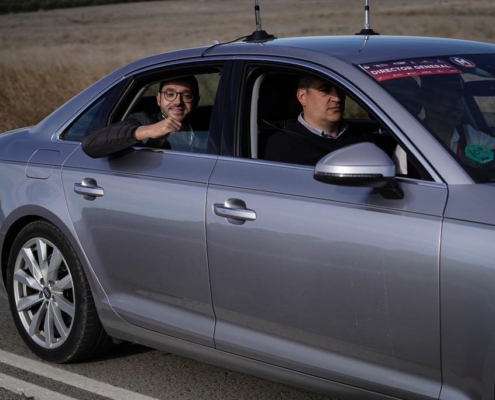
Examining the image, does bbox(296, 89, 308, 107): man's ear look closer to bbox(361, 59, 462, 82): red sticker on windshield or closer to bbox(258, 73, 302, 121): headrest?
bbox(258, 73, 302, 121): headrest

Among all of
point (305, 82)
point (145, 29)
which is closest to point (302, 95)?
point (305, 82)

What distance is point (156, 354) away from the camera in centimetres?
603

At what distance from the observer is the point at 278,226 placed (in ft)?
14.7

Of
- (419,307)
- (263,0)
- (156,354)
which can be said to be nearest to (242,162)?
(419,307)

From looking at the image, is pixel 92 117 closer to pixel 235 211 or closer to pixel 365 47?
pixel 235 211

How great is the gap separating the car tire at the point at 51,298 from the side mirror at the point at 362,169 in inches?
73.8

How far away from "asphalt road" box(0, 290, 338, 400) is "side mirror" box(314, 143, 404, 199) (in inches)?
53.4

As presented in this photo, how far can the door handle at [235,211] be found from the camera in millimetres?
4629

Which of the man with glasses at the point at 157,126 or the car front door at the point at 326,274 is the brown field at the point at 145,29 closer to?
the man with glasses at the point at 157,126

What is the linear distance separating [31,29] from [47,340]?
4429cm

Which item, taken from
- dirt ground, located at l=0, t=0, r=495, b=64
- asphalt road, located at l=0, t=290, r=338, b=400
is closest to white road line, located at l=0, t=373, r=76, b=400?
asphalt road, located at l=0, t=290, r=338, b=400

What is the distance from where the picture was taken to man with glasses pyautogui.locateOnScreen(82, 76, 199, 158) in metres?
5.30

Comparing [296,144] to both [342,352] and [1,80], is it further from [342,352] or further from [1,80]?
[1,80]

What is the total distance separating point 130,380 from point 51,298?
597 millimetres
